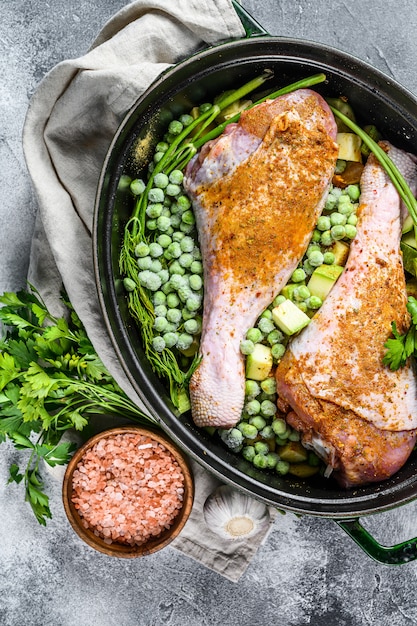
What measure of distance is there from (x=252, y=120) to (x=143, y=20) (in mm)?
603

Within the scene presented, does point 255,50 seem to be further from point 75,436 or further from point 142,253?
point 75,436

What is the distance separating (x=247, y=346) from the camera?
2.35 meters

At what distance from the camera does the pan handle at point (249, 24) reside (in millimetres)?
2592

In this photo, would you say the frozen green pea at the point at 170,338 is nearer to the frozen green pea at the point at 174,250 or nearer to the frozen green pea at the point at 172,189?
the frozen green pea at the point at 174,250

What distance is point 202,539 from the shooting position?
2.86m

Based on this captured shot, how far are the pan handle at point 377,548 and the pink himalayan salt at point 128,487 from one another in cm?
67

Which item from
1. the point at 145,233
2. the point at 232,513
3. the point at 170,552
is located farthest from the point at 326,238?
the point at 170,552

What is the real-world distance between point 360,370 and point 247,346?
0.39 meters

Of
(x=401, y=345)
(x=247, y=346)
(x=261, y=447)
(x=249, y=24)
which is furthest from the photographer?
(x=249, y=24)

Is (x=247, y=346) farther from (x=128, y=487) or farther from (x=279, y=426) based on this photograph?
(x=128, y=487)

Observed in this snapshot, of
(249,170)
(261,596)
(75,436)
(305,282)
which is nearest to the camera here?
(249,170)

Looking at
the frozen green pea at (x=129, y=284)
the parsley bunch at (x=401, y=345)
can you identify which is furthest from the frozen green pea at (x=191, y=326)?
the parsley bunch at (x=401, y=345)

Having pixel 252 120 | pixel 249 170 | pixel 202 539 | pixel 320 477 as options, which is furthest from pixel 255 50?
pixel 202 539

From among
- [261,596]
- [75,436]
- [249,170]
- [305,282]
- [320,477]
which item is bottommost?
[261,596]
